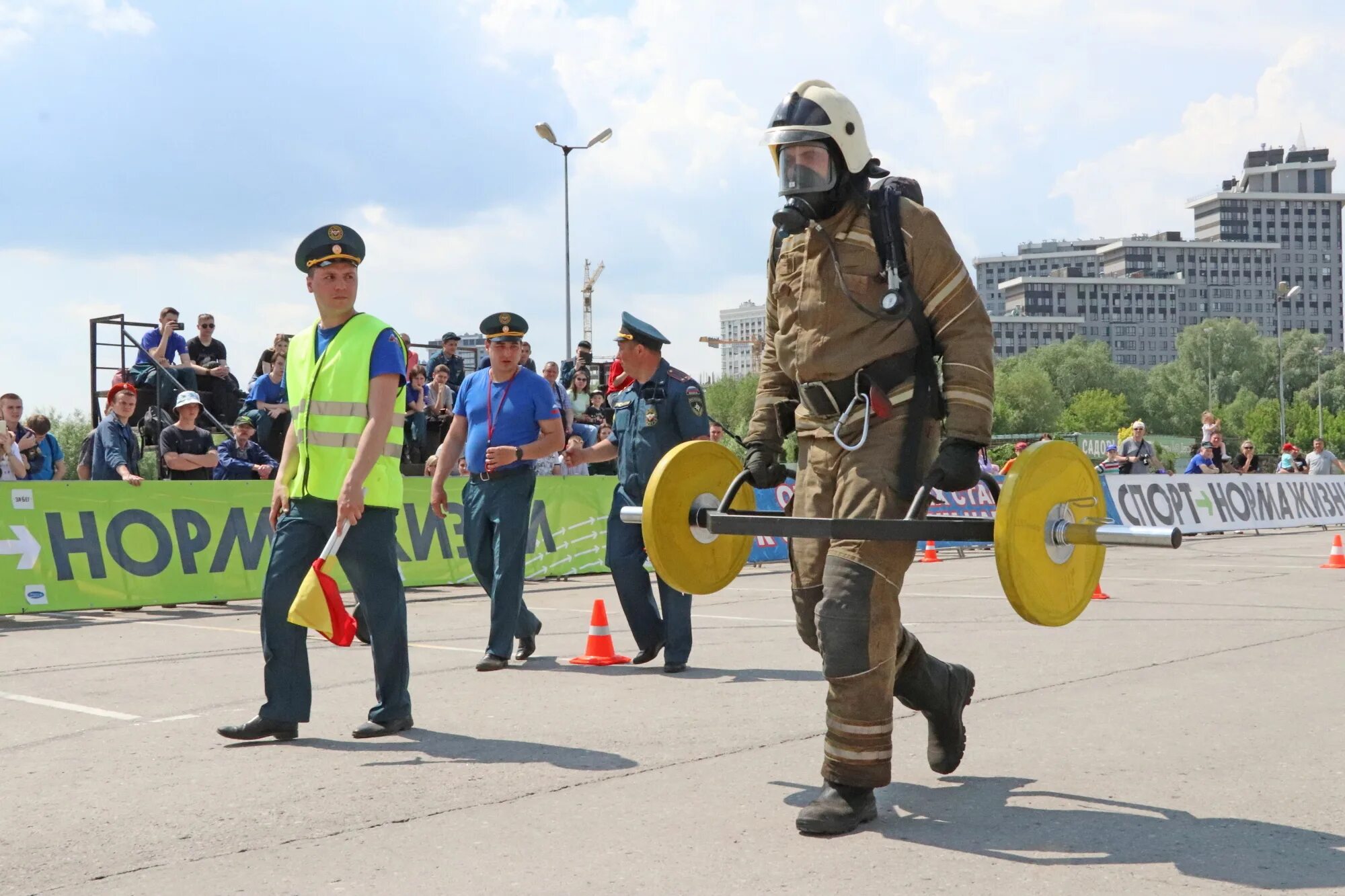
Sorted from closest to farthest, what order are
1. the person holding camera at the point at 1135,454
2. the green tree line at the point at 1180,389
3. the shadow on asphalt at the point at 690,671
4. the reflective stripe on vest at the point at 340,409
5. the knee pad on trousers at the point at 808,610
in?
1. the knee pad on trousers at the point at 808,610
2. the reflective stripe on vest at the point at 340,409
3. the shadow on asphalt at the point at 690,671
4. the person holding camera at the point at 1135,454
5. the green tree line at the point at 1180,389

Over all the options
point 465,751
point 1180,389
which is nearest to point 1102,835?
point 465,751

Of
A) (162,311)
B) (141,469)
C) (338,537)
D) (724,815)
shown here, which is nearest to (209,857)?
(724,815)

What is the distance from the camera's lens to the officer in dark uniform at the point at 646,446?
825 centimetres

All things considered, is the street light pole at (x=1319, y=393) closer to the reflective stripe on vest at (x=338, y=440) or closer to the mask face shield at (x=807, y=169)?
the reflective stripe on vest at (x=338, y=440)

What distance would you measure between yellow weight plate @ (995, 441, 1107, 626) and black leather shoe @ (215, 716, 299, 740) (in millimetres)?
3276

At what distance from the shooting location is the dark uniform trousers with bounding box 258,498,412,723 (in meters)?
6.09

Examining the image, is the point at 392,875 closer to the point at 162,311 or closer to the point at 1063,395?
the point at 162,311

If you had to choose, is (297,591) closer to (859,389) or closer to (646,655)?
(859,389)

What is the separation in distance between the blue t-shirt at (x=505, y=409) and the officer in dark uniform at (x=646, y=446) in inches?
13.7

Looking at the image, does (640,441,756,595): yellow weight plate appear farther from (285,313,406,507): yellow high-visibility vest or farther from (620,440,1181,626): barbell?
(285,313,406,507): yellow high-visibility vest

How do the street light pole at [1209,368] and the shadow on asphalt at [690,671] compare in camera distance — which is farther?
the street light pole at [1209,368]

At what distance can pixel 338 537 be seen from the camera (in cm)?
604

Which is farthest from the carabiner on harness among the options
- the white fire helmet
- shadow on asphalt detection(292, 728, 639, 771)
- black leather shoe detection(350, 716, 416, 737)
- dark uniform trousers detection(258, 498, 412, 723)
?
black leather shoe detection(350, 716, 416, 737)

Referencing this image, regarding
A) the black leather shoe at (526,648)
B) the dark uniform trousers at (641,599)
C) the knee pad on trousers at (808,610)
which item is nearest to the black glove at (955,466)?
the knee pad on trousers at (808,610)
